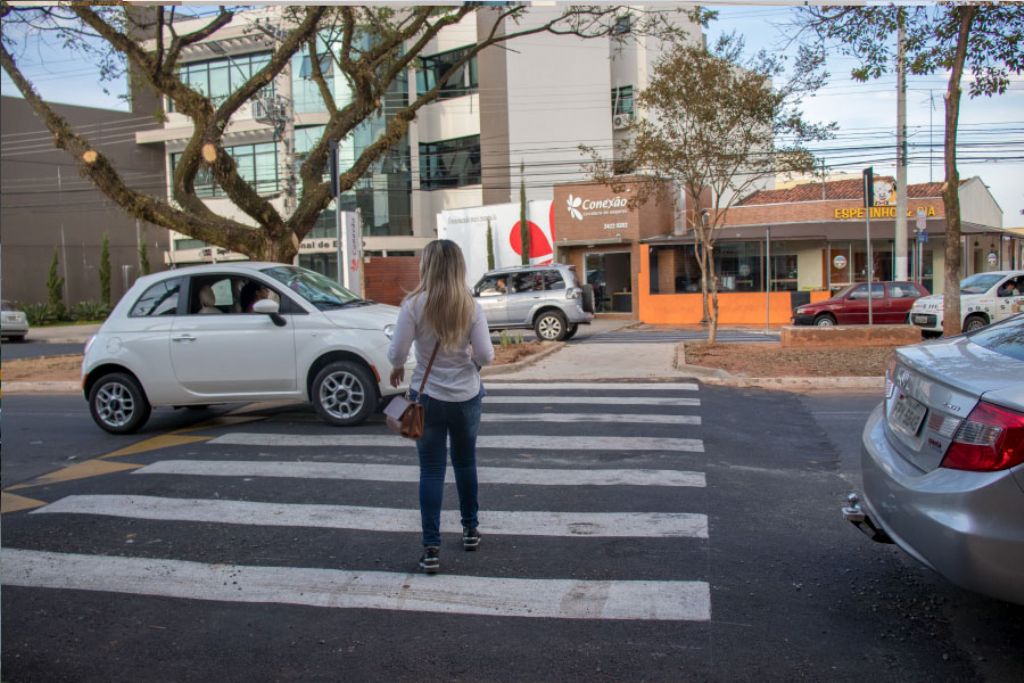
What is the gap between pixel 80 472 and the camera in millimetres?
7320

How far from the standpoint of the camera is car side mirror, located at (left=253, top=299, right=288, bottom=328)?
8.52m

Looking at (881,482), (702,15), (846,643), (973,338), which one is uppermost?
(702,15)

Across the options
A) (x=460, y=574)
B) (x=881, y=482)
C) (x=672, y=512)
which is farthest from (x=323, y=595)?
(x=881, y=482)

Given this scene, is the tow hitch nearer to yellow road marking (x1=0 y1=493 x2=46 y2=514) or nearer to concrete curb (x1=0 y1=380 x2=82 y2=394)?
yellow road marking (x1=0 y1=493 x2=46 y2=514)

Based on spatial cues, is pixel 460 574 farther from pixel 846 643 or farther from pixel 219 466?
pixel 219 466

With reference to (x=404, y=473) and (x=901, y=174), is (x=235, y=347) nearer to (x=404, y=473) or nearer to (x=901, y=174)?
(x=404, y=473)

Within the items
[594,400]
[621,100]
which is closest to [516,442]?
[594,400]

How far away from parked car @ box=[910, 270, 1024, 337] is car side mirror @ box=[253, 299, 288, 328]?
49.9 ft

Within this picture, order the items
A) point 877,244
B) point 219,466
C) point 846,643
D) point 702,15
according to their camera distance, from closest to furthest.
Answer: point 846,643, point 219,466, point 702,15, point 877,244

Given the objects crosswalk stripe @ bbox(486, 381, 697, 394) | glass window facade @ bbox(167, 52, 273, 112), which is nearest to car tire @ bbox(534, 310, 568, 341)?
crosswalk stripe @ bbox(486, 381, 697, 394)

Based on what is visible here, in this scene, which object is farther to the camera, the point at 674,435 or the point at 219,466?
the point at 674,435

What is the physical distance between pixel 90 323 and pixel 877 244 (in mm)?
35215

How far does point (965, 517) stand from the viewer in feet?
10.8

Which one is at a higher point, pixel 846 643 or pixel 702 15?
pixel 702 15
